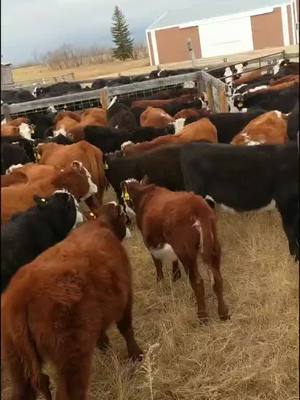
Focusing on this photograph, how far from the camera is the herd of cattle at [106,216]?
269 centimetres

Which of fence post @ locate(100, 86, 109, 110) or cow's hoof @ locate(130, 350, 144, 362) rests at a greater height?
fence post @ locate(100, 86, 109, 110)

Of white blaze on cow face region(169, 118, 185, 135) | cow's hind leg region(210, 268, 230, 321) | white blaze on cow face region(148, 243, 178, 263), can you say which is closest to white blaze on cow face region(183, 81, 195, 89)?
white blaze on cow face region(169, 118, 185, 135)

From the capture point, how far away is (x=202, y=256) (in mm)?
4180

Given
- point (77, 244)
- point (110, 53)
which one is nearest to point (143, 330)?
point (77, 244)

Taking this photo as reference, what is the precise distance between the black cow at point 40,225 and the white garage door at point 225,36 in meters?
22.2

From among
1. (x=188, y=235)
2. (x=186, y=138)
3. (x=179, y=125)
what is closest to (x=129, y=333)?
(x=188, y=235)

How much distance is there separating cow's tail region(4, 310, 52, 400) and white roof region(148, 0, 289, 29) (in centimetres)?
1983

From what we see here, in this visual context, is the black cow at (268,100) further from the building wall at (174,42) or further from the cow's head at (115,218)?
the building wall at (174,42)

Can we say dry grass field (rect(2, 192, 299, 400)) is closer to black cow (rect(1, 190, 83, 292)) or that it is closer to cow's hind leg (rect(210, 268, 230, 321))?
cow's hind leg (rect(210, 268, 230, 321))

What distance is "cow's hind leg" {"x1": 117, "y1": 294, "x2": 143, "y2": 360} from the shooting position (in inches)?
146

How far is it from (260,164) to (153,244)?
4.53 feet

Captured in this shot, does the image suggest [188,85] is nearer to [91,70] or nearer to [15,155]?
[15,155]

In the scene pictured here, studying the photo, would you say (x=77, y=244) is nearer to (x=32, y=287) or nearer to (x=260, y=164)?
(x=32, y=287)

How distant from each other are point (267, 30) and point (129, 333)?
1146 inches
